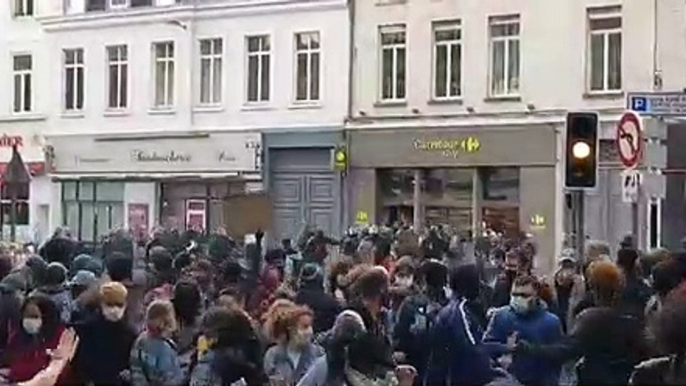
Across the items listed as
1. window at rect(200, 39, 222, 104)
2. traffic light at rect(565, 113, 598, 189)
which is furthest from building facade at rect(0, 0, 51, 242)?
traffic light at rect(565, 113, 598, 189)

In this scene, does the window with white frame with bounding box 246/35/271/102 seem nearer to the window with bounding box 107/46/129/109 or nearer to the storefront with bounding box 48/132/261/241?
the storefront with bounding box 48/132/261/241

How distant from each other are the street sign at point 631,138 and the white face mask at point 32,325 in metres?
8.87

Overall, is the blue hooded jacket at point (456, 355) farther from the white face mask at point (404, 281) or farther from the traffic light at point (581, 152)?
the traffic light at point (581, 152)

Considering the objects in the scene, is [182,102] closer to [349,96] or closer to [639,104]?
[349,96]

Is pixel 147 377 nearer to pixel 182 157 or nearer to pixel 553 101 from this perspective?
pixel 553 101

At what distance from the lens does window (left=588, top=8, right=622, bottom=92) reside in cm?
3722

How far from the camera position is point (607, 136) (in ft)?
121

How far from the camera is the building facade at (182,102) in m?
42.8

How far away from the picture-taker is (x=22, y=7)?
51281mm

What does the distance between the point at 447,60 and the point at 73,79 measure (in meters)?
13.2

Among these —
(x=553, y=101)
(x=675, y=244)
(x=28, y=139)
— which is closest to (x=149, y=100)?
(x=28, y=139)

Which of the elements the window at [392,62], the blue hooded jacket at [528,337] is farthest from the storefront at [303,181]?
the blue hooded jacket at [528,337]

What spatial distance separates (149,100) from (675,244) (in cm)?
1673

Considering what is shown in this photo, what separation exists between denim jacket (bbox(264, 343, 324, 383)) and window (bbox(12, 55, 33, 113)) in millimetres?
39777
